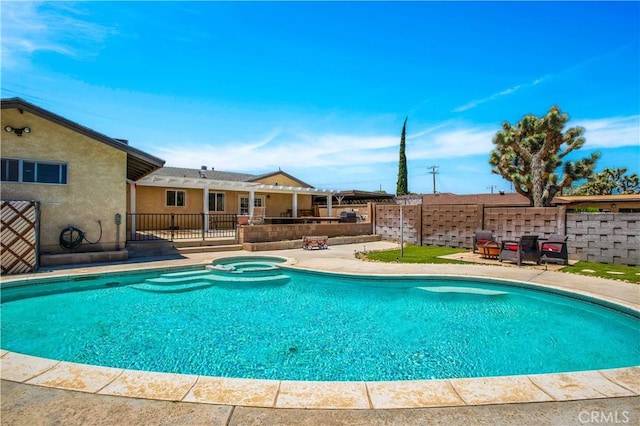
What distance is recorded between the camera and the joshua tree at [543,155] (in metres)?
21.5

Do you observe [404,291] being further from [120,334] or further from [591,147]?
[591,147]

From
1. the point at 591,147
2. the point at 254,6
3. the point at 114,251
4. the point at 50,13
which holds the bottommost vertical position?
the point at 114,251

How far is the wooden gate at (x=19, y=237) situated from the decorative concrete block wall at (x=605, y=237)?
18042 mm

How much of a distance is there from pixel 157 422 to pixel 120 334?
3.58 m

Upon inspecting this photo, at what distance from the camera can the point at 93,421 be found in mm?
2596

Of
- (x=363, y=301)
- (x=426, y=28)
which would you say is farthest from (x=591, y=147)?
(x=363, y=301)

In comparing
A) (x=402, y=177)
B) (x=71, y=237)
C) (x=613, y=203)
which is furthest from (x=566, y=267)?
(x=402, y=177)

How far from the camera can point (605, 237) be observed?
444 inches

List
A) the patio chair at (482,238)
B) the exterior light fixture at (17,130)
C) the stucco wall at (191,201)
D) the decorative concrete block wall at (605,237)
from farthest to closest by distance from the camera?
1. the stucco wall at (191,201)
2. the patio chair at (482,238)
3. the decorative concrete block wall at (605,237)
4. the exterior light fixture at (17,130)

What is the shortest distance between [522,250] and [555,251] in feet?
4.13

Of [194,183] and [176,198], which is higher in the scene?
[194,183]

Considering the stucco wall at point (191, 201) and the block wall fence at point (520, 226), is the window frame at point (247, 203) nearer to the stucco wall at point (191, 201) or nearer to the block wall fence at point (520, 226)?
the stucco wall at point (191, 201)

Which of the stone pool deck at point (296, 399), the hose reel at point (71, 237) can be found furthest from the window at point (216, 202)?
the stone pool deck at point (296, 399)

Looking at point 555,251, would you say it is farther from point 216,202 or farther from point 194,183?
point 216,202
